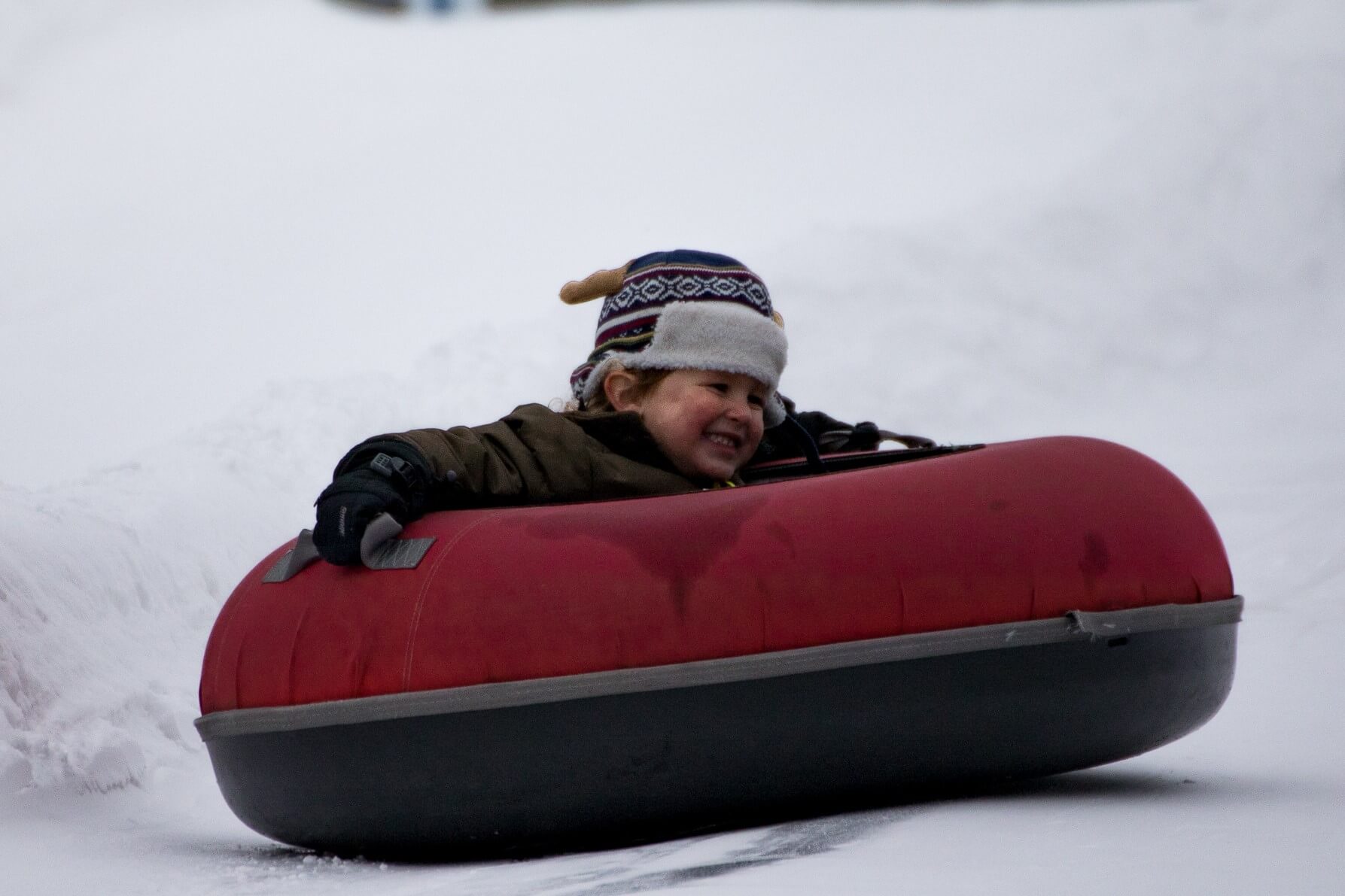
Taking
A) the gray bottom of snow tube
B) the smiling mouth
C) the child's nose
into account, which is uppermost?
the child's nose

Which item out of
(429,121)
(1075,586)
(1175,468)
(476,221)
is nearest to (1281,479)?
(1175,468)

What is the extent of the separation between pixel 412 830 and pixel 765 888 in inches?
27.2

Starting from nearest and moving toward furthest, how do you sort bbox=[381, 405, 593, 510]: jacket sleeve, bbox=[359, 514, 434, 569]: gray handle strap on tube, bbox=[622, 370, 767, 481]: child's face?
bbox=[359, 514, 434, 569]: gray handle strap on tube < bbox=[381, 405, 593, 510]: jacket sleeve < bbox=[622, 370, 767, 481]: child's face

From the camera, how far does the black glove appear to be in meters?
2.14

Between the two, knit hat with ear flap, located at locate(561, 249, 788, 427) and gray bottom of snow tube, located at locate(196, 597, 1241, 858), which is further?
knit hat with ear flap, located at locate(561, 249, 788, 427)

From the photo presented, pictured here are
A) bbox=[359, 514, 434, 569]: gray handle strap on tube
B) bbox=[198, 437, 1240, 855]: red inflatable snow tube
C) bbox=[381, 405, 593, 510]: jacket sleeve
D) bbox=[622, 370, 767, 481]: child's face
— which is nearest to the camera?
bbox=[198, 437, 1240, 855]: red inflatable snow tube

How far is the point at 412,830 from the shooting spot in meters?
2.12

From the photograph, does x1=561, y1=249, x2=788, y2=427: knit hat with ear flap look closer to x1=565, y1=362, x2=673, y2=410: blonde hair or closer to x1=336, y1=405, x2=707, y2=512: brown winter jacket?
x1=565, y1=362, x2=673, y2=410: blonde hair

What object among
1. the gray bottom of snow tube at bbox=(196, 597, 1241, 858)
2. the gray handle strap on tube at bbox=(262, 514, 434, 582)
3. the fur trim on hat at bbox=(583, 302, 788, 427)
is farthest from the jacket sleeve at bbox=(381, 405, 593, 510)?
the gray bottom of snow tube at bbox=(196, 597, 1241, 858)

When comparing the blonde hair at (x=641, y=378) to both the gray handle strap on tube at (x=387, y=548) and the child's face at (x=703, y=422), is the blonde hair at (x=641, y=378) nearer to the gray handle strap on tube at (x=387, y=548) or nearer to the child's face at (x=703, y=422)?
the child's face at (x=703, y=422)

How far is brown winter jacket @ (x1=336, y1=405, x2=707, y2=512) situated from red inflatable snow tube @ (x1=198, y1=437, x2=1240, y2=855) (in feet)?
0.65

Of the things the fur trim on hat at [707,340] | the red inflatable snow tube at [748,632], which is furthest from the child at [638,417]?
the red inflatable snow tube at [748,632]

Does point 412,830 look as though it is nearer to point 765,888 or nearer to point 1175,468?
point 765,888

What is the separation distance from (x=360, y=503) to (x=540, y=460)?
1.43 feet
